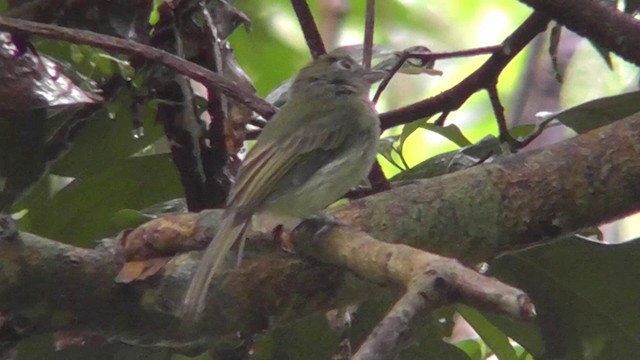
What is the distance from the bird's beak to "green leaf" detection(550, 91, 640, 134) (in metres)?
0.50

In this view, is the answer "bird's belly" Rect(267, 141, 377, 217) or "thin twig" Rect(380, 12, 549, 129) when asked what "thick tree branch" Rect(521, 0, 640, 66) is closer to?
"thin twig" Rect(380, 12, 549, 129)

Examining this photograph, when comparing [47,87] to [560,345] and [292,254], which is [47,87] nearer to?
[292,254]

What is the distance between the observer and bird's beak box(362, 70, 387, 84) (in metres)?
2.43

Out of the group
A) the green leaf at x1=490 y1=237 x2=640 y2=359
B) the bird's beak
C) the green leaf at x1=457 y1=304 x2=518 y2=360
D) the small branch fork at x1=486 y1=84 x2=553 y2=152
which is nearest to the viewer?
the green leaf at x1=490 y1=237 x2=640 y2=359

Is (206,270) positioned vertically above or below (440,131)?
below

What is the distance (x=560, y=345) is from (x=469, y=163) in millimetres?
389

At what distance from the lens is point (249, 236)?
5.91ft

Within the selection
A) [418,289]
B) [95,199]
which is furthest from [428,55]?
[418,289]

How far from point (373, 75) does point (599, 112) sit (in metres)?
0.57

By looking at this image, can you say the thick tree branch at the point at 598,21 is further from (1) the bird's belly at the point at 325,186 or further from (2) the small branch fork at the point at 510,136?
(1) the bird's belly at the point at 325,186

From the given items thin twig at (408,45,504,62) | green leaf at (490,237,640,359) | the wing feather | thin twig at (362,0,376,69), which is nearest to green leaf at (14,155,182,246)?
the wing feather

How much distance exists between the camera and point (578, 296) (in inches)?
74.4

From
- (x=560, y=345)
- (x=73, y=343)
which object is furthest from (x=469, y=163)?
(x=73, y=343)

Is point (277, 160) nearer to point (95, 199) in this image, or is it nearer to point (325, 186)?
point (325, 186)
